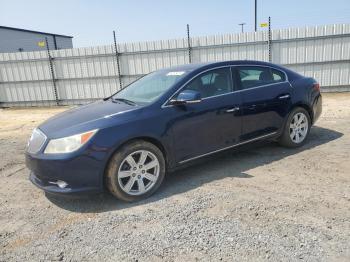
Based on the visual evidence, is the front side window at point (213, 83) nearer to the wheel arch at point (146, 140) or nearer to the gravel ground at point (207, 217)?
the wheel arch at point (146, 140)

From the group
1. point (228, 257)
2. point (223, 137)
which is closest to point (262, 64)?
point (223, 137)

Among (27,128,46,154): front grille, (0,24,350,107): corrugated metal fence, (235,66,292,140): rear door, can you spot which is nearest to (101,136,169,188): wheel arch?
(27,128,46,154): front grille

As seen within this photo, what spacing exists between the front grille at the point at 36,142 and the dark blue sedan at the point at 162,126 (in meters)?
0.02

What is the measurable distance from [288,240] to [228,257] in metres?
0.59

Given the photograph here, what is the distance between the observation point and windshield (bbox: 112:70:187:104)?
4223 millimetres

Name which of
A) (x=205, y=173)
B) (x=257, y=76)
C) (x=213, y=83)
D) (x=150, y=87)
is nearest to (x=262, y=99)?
(x=257, y=76)

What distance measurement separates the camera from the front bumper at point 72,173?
342cm

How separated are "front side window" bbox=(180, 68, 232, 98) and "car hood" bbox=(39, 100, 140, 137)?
0.92m

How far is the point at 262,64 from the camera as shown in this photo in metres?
5.11

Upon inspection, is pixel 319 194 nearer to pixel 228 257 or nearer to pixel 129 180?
pixel 228 257

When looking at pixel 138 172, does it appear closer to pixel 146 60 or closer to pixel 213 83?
pixel 213 83

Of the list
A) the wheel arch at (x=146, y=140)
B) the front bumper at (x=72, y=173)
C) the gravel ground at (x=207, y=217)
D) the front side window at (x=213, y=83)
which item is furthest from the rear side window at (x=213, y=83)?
the front bumper at (x=72, y=173)

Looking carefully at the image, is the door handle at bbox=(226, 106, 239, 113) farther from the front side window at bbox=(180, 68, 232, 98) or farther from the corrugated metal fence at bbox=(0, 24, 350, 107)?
the corrugated metal fence at bbox=(0, 24, 350, 107)

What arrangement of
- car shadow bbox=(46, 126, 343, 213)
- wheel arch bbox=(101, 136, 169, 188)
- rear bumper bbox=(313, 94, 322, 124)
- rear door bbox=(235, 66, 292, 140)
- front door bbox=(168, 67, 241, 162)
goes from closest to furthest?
1. wheel arch bbox=(101, 136, 169, 188)
2. car shadow bbox=(46, 126, 343, 213)
3. front door bbox=(168, 67, 241, 162)
4. rear door bbox=(235, 66, 292, 140)
5. rear bumper bbox=(313, 94, 322, 124)
